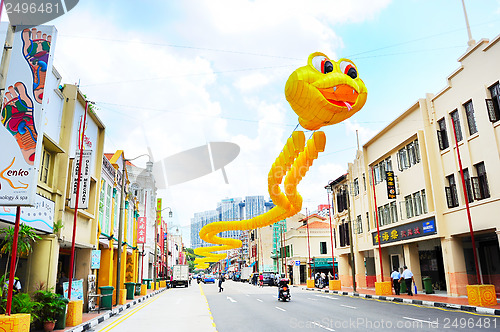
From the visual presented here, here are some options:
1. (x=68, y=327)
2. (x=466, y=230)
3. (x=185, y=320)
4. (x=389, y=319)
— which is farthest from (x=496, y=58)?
(x=68, y=327)

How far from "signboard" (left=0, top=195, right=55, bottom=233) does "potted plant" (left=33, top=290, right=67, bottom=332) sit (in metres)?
2.24

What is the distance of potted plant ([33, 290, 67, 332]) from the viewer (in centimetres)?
1222

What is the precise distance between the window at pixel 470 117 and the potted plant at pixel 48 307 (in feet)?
70.1

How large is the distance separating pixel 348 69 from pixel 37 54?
29.3 ft

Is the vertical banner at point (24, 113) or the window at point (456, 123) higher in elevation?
the window at point (456, 123)

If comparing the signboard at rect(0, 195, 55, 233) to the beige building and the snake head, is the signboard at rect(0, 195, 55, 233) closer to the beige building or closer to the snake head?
the snake head

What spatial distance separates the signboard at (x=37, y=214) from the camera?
11670mm

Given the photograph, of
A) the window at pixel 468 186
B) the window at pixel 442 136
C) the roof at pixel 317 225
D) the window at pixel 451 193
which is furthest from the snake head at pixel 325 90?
the roof at pixel 317 225

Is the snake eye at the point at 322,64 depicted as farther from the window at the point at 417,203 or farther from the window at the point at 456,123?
the window at the point at 417,203

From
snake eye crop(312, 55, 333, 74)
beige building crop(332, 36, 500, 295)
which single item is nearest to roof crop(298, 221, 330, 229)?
beige building crop(332, 36, 500, 295)

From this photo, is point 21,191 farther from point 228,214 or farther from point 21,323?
point 228,214

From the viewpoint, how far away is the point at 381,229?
32.0 m

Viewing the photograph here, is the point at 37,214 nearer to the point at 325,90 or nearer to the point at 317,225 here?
the point at 325,90

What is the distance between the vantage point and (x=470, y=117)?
21.9 m
